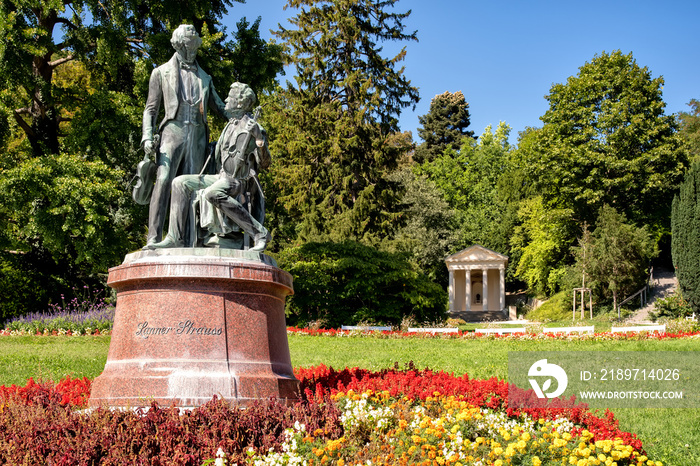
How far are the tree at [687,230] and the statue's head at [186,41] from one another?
24357mm

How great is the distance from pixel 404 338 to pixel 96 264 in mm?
8659

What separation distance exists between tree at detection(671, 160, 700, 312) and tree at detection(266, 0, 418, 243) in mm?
12114

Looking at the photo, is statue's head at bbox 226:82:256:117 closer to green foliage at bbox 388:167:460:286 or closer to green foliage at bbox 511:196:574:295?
green foliage at bbox 511:196:574:295

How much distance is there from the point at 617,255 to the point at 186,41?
28.0 meters

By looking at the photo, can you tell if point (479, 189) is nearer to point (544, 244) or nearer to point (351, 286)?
point (544, 244)

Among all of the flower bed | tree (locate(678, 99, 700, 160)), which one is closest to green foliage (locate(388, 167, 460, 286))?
tree (locate(678, 99, 700, 160))

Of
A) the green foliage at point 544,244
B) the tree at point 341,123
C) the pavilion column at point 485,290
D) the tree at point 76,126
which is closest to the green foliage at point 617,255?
the green foliage at point 544,244

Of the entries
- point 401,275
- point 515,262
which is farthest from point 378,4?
point 515,262

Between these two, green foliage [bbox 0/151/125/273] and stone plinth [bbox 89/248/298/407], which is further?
green foliage [bbox 0/151/125/273]

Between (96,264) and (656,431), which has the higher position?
(96,264)

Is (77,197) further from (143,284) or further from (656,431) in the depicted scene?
(656,431)

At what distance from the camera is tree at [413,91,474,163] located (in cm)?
5947

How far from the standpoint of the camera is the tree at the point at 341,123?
29.5 metres

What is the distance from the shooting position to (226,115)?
7.86m
